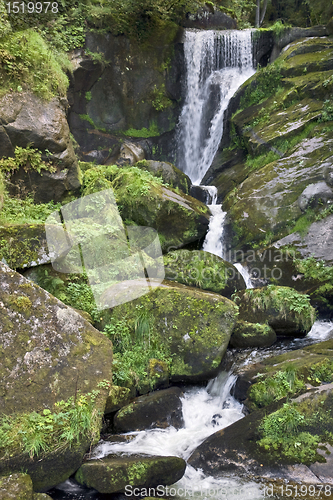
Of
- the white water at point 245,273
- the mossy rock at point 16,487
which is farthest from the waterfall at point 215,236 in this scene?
the mossy rock at point 16,487

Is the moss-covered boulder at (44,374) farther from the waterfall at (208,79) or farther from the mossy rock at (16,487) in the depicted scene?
the waterfall at (208,79)

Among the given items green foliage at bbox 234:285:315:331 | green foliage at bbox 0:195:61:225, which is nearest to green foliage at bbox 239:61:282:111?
green foliage at bbox 234:285:315:331

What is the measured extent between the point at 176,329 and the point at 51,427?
2517 mm

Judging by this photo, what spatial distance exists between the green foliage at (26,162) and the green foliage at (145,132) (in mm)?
6960

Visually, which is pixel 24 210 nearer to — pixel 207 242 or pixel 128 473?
pixel 207 242

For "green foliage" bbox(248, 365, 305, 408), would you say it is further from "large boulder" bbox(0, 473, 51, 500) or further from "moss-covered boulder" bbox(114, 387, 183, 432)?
"large boulder" bbox(0, 473, 51, 500)

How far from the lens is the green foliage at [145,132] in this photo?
1409 centimetres

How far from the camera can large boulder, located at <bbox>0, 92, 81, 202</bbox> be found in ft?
24.0

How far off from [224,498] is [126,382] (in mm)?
1971

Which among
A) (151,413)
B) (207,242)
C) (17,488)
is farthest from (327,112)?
(17,488)

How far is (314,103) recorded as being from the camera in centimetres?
1095

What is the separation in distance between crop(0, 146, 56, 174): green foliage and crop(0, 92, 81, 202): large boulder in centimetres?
11

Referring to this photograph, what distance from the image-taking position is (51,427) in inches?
142

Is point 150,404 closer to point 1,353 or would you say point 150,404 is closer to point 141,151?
point 1,353
